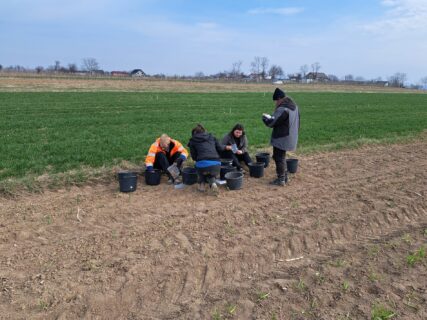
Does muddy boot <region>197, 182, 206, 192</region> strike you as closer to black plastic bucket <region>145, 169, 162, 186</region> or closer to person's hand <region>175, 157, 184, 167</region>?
person's hand <region>175, 157, 184, 167</region>

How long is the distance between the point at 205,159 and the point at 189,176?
21.2 inches

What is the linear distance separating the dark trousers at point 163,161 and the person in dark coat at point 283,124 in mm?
1914

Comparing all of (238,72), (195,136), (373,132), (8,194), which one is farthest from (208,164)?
(238,72)

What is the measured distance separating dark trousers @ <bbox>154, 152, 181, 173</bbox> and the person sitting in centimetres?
113

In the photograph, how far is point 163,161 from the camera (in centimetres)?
724

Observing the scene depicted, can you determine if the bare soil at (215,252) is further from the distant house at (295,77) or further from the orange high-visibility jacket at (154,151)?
the distant house at (295,77)

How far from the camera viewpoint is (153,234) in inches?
197

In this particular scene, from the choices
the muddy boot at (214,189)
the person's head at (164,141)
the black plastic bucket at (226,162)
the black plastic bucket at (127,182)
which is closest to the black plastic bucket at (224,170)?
the black plastic bucket at (226,162)

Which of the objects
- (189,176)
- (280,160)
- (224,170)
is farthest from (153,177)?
(280,160)

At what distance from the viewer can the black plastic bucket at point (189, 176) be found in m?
7.04

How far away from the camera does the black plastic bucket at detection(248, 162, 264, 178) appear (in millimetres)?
7676

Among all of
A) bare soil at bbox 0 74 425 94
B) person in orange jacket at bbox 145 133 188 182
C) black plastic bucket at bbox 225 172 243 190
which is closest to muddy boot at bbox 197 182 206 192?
black plastic bucket at bbox 225 172 243 190

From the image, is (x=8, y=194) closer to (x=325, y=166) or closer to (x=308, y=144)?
(x=325, y=166)

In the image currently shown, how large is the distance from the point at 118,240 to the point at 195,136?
2644 mm
